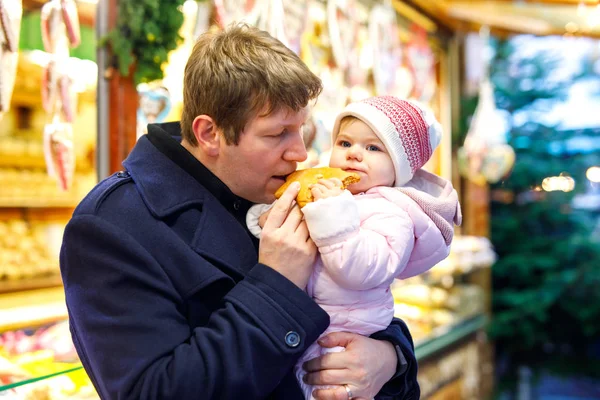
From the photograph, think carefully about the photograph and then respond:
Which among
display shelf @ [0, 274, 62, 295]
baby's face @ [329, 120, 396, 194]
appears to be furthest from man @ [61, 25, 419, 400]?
display shelf @ [0, 274, 62, 295]

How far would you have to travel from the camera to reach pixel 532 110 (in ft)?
22.4

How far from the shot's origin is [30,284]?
10.5ft

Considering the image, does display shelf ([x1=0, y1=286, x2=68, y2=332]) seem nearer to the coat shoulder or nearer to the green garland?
the green garland

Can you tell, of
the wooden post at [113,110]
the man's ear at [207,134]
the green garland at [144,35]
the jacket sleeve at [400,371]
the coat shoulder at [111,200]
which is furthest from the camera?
the wooden post at [113,110]

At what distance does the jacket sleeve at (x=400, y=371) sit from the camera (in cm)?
157

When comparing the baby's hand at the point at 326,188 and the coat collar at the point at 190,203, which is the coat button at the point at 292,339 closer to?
the coat collar at the point at 190,203

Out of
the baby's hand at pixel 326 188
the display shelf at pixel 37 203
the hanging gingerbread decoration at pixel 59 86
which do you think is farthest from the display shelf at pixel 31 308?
the baby's hand at pixel 326 188

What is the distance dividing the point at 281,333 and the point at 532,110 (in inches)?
249

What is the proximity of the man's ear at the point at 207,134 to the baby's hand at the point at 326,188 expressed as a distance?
0.24m

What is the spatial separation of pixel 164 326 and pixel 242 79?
0.53 meters

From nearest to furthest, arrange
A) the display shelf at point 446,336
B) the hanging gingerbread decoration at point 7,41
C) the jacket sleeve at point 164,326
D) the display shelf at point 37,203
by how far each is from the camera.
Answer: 1. the jacket sleeve at point 164,326
2. the hanging gingerbread decoration at point 7,41
3. the display shelf at point 37,203
4. the display shelf at point 446,336

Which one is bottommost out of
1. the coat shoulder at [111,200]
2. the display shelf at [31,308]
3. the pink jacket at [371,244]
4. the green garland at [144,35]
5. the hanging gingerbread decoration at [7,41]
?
the display shelf at [31,308]

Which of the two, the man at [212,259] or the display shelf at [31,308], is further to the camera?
the display shelf at [31,308]

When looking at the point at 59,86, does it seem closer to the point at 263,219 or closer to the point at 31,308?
the point at 31,308
